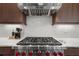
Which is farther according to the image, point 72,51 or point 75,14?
point 75,14

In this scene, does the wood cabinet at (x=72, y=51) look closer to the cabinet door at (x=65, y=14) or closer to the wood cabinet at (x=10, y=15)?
the cabinet door at (x=65, y=14)

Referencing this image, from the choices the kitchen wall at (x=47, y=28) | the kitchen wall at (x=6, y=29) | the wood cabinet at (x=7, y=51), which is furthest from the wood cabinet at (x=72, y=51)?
the kitchen wall at (x=6, y=29)

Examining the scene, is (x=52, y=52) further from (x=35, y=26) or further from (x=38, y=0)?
(x=35, y=26)

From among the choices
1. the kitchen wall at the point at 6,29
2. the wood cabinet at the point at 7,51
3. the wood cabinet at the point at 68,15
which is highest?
the wood cabinet at the point at 68,15

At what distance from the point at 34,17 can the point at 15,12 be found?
2.20 ft

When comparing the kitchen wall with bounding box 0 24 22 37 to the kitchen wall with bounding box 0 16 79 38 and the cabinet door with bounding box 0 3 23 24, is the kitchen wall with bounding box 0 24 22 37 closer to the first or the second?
the kitchen wall with bounding box 0 16 79 38

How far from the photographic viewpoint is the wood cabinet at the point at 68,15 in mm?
3369

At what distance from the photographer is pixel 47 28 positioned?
3830 millimetres

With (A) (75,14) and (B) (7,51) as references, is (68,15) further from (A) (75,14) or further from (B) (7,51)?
(B) (7,51)

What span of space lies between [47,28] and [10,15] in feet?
3.62

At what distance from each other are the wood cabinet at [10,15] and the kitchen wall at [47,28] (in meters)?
0.50

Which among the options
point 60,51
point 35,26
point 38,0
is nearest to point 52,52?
point 60,51

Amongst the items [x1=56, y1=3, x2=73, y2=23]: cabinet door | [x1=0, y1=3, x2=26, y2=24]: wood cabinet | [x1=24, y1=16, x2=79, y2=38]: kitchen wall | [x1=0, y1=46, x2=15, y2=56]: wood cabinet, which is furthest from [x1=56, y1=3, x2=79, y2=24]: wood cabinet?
[x1=0, y1=46, x2=15, y2=56]: wood cabinet

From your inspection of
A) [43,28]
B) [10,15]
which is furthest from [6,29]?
[43,28]
